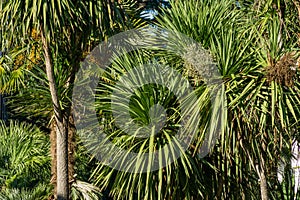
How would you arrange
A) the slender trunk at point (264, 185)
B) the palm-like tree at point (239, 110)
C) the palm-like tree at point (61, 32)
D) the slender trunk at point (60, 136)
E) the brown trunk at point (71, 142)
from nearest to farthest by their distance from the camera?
the palm-like tree at point (239, 110) → the slender trunk at point (264, 185) → the palm-like tree at point (61, 32) → the slender trunk at point (60, 136) → the brown trunk at point (71, 142)

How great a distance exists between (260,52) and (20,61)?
375cm

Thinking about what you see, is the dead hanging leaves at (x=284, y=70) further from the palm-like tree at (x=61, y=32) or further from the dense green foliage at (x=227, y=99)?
the palm-like tree at (x=61, y=32)

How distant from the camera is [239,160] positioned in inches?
205

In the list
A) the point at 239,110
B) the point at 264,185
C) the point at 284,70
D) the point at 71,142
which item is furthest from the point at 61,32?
the point at 264,185

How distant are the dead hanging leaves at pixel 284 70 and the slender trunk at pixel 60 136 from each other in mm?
2106

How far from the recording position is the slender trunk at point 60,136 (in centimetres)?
547

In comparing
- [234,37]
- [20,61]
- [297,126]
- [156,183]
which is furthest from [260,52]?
[20,61]

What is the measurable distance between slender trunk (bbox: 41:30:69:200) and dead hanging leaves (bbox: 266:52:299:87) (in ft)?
6.91

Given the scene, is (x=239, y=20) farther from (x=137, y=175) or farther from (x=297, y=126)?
(x=137, y=175)

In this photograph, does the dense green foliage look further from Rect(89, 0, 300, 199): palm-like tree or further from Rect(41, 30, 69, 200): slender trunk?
Rect(41, 30, 69, 200): slender trunk

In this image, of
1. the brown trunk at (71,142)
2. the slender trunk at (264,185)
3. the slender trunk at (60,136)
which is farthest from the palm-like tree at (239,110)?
the brown trunk at (71,142)

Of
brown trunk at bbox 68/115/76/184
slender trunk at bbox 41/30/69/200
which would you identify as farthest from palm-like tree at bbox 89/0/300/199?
brown trunk at bbox 68/115/76/184

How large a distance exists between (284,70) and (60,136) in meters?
2.38

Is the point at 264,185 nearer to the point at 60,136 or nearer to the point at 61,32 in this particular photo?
the point at 60,136
